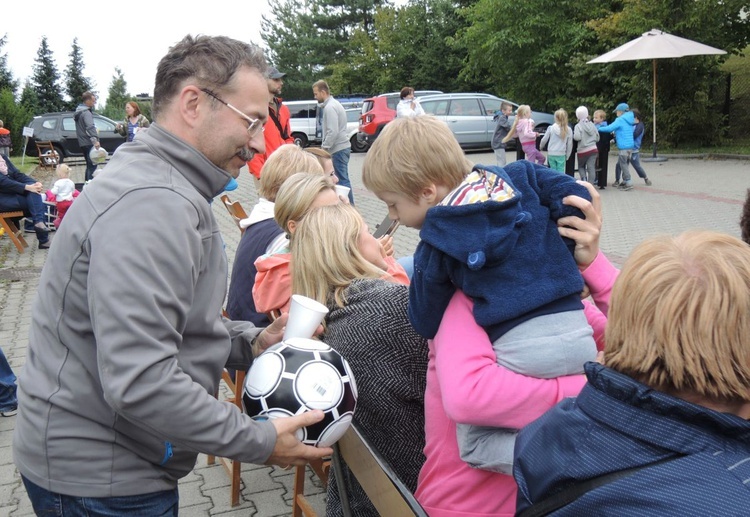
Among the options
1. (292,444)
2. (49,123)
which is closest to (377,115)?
(49,123)

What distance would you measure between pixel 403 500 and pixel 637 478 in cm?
66

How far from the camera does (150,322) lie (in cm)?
145

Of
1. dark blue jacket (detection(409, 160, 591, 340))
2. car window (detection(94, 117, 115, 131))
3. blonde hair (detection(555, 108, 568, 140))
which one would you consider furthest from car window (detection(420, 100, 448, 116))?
dark blue jacket (detection(409, 160, 591, 340))

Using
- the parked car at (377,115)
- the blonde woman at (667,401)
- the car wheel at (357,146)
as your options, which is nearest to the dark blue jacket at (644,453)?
the blonde woman at (667,401)

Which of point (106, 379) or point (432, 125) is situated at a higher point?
point (432, 125)

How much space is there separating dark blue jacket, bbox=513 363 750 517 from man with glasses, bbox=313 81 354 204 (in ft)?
31.5

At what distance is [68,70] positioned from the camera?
5066cm

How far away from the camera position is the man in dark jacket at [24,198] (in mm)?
9938

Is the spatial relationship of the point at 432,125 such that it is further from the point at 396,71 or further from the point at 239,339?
the point at 396,71

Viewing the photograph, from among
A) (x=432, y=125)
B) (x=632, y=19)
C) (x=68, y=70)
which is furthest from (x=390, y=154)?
(x=68, y=70)

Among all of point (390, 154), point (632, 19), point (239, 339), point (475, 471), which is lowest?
point (475, 471)

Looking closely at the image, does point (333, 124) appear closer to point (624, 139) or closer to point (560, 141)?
point (560, 141)

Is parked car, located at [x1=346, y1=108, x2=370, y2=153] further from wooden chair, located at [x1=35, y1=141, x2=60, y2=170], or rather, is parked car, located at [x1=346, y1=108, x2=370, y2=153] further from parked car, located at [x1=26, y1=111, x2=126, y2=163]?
wooden chair, located at [x1=35, y1=141, x2=60, y2=170]

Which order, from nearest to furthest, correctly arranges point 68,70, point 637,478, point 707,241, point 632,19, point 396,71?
1. point 637,478
2. point 707,241
3. point 632,19
4. point 396,71
5. point 68,70
